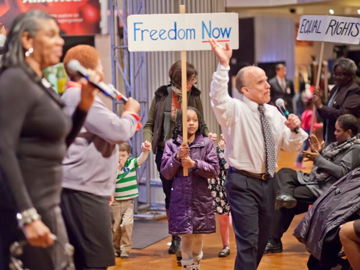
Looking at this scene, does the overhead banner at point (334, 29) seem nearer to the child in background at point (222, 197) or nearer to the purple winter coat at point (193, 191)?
the child in background at point (222, 197)

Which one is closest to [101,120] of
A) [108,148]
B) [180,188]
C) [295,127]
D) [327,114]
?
[108,148]

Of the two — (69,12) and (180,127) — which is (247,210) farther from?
(69,12)

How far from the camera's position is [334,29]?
22.6 feet

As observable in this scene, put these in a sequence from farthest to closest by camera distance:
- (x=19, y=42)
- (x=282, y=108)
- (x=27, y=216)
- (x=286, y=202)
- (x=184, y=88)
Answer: (x=286, y=202), (x=184, y=88), (x=282, y=108), (x=19, y=42), (x=27, y=216)

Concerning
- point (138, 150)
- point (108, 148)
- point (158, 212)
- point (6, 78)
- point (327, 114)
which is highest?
point (6, 78)

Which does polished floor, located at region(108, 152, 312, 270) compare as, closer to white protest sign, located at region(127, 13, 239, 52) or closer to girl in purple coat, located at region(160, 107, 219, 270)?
girl in purple coat, located at region(160, 107, 219, 270)

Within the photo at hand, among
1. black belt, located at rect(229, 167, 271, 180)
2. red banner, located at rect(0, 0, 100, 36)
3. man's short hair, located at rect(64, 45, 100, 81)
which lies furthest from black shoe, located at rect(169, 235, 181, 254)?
red banner, located at rect(0, 0, 100, 36)

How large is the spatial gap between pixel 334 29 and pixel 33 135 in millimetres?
5161

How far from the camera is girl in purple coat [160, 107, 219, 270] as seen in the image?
15.9 feet

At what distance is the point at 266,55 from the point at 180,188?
41.5 ft

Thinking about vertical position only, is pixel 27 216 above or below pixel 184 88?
below

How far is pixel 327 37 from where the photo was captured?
6.89 m

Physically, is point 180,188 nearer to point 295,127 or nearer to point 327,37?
point 295,127

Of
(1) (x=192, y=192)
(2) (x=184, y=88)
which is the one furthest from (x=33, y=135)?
(1) (x=192, y=192)
